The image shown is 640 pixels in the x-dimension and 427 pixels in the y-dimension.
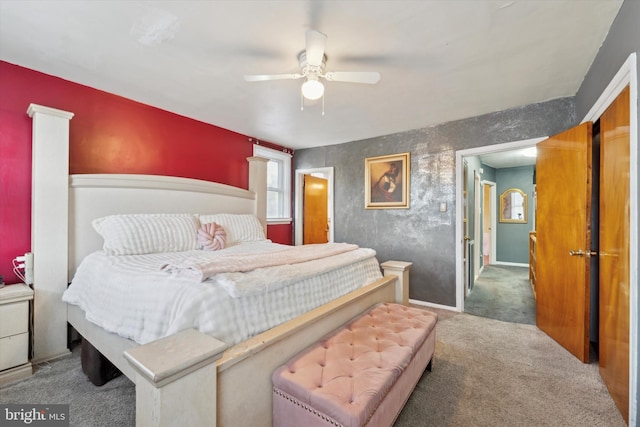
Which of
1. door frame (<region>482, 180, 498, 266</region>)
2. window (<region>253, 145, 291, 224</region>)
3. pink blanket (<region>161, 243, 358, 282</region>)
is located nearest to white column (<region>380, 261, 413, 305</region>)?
pink blanket (<region>161, 243, 358, 282</region>)

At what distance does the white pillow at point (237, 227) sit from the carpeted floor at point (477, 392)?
154 cm

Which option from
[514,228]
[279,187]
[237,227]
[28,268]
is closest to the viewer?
[28,268]

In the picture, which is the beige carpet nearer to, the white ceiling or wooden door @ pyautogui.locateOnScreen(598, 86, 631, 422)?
wooden door @ pyautogui.locateOnScreen(598, 86, 631, 422)

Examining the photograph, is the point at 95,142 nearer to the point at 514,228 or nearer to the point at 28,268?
the point at 28,268

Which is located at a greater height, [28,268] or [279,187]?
[279,187]

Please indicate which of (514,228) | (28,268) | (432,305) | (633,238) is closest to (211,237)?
(28,268)

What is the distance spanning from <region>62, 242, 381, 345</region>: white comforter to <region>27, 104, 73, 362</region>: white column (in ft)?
0.97

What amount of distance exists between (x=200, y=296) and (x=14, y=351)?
5.76 feet

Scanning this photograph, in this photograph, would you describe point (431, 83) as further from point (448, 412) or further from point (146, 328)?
point (146, 328)

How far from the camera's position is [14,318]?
1847 mm

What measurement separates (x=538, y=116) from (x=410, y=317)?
260 centimetres

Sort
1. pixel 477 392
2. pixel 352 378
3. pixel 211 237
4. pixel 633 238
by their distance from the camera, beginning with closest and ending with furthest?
1. pixel 352 378
2. pixel 633 238
3. pixel 477 392
4. pixel 211 237

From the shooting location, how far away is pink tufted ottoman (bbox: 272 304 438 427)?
105 centimetres

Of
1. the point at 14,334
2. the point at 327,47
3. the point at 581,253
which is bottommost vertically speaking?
the point at 14,334
